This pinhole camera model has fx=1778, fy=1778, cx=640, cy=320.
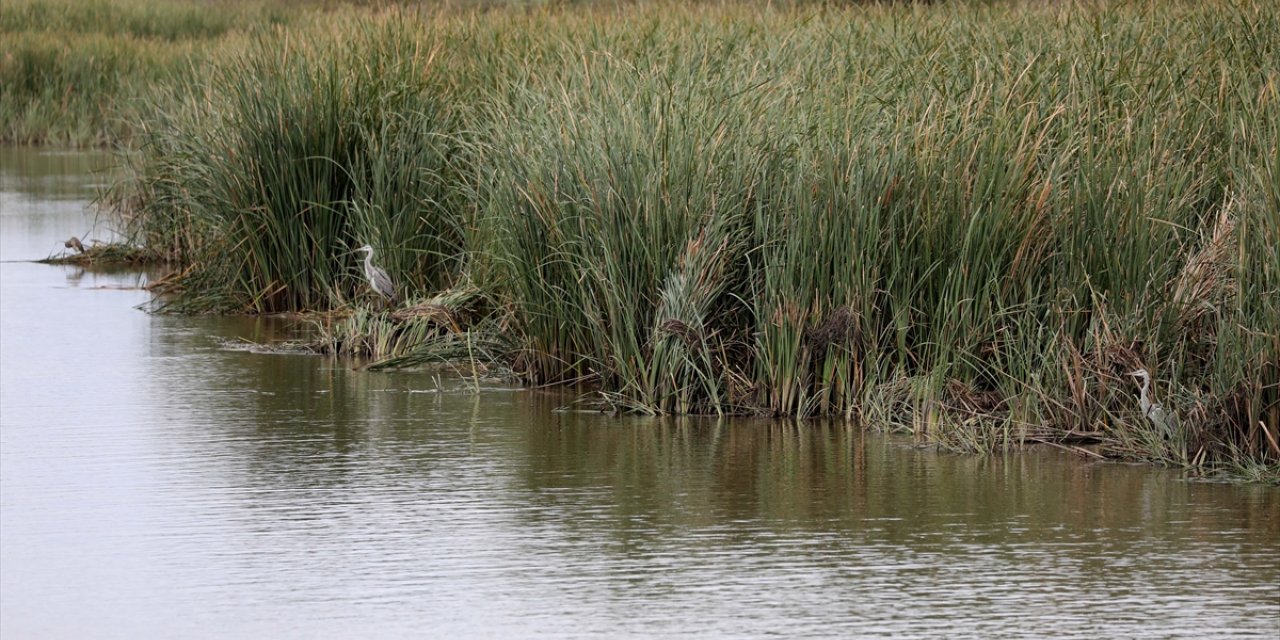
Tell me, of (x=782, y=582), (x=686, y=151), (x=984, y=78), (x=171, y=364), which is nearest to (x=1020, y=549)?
(x=782, y=582)

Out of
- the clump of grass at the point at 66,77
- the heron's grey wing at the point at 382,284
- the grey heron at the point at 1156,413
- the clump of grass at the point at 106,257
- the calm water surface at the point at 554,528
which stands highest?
the clump of grass at the point at 66,77

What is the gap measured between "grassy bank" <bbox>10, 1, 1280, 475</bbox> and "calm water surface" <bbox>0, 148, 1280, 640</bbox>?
34 cm

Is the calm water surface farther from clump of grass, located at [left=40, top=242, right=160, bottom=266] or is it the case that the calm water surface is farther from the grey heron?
clump of grass, located at [left=40, top=242, right=160, bottom=266]

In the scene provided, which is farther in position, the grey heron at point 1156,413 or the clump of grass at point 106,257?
the clump of grass at point 106,257

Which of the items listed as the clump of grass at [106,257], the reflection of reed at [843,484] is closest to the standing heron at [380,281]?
the reflection of reed at [843,484]

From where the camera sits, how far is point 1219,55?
350 inches

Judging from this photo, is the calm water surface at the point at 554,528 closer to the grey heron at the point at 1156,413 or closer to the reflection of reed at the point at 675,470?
the reflection of reed at the point at 675,470

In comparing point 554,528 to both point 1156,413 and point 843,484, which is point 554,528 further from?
point 1156,413

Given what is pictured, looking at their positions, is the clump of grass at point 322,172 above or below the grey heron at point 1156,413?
above

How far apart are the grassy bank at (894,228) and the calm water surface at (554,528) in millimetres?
341

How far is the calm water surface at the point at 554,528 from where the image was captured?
5027 mm

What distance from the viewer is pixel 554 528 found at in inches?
237

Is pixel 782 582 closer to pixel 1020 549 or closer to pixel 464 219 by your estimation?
pixel 1020 549

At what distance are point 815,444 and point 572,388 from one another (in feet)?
5.52
